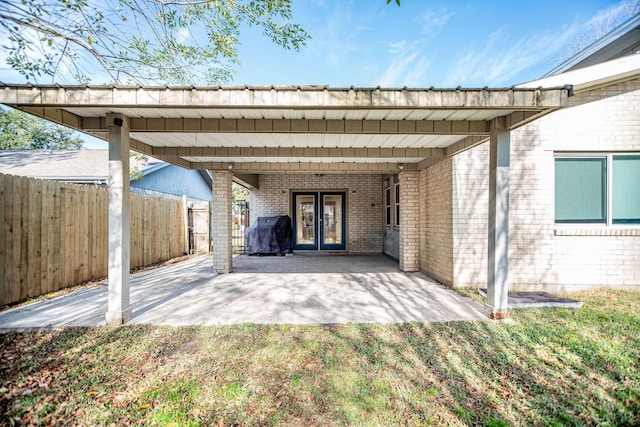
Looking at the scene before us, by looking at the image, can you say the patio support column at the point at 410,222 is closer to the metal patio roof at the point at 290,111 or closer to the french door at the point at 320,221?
the metal patio roof at the point at 290,111

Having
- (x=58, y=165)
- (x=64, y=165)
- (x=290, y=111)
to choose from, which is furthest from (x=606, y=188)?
(x=58, y=165)

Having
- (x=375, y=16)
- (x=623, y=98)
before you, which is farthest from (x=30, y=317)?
(x=623, y=98)

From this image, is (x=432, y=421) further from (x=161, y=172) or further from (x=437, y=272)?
(x=161, y=172)

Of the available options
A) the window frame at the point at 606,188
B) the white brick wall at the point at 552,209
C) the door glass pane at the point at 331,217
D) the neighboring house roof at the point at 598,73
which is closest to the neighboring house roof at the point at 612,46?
the white brick wall at the point at 552,209

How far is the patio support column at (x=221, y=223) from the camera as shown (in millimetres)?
6699

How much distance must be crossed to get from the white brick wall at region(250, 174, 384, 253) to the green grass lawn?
677cm

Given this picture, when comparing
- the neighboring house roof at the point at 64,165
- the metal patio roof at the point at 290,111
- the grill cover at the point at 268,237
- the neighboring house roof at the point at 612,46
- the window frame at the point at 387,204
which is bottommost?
the grill cover at the point at 268,237

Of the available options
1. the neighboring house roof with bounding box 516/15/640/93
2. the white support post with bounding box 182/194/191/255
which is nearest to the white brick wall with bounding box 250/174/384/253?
the white support post with bounding box 182/194/191/255

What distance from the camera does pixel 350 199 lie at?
34.1 feet

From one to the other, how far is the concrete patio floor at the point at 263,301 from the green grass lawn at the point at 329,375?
332 mm

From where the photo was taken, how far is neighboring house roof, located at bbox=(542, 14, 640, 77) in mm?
4984

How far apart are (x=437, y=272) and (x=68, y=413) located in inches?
228

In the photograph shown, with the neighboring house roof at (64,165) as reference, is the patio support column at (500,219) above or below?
below

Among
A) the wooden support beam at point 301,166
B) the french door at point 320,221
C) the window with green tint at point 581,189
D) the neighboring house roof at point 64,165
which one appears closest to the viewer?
the window with green tint at point 581,189
